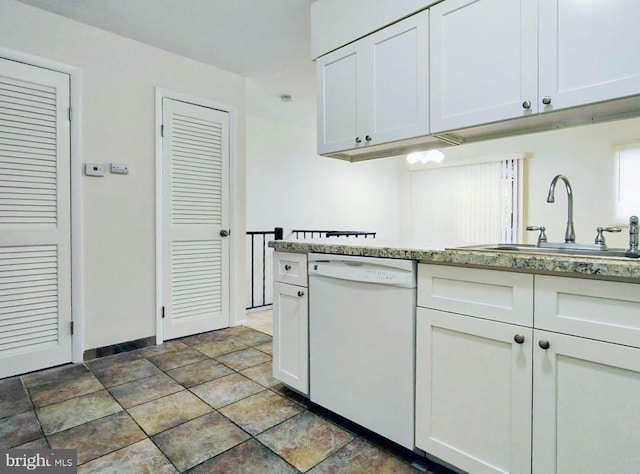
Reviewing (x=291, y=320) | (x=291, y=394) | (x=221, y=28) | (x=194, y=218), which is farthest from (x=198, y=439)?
(x=221, y=28)

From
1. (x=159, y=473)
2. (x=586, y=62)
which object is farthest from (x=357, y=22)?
(x=159, y=473)

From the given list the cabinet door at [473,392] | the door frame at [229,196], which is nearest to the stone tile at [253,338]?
the door frame at [229,196]

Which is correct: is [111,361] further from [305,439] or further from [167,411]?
[305,439]

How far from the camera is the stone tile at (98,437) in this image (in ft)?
5.06

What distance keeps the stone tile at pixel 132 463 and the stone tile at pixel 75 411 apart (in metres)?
0.40

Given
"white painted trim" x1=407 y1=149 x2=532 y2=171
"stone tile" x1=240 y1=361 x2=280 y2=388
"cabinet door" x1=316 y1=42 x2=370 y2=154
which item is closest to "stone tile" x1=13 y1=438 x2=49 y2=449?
"stone tile" x1=240 y1=361 x2=280 y2=388

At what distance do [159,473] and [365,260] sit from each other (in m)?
1.20

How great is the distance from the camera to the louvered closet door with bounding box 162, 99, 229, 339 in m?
3.01

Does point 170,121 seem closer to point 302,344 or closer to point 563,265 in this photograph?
point 302,344

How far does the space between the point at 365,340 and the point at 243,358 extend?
140 cm

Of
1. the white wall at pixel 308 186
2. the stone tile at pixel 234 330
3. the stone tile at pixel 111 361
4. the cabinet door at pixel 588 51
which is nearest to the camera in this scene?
the cabinet door at pixel 588 51

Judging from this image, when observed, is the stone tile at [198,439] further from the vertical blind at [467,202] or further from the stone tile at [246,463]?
the vertical blind at [467,202]

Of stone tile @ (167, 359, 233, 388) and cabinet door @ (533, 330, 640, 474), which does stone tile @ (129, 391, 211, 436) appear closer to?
stone tile @ (167, 359, 233, 388)

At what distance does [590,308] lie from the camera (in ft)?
3.38
